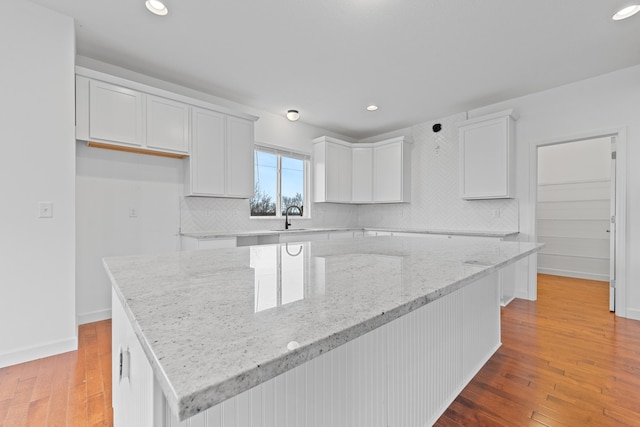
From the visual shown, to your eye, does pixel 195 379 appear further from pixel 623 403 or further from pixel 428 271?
pixel 623 403

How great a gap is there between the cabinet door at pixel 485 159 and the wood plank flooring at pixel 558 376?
1512mm

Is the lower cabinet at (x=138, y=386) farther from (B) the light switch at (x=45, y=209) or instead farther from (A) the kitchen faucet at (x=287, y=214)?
(A) the kitchen faucet at (x=287, y=214)

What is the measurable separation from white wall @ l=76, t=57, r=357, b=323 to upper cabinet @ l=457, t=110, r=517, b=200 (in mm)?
3123

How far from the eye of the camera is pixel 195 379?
32 centimetres

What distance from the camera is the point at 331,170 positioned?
4.76 metres

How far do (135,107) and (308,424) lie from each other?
10.3 ft

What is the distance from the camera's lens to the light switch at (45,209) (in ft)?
7.17

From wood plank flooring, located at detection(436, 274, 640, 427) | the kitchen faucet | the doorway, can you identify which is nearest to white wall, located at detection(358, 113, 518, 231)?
the doorway

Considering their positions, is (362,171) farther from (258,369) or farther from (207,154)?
(258,369)

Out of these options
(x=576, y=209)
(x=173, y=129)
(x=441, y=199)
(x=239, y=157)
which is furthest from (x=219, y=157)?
(x=576, y=209)

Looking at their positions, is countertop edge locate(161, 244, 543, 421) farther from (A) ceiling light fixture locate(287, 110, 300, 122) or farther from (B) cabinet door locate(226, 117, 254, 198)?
(A) ceiling light fixture locate(287, 110, 300, 122)

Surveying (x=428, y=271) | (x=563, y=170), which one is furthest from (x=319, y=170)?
(x=563, y=170)

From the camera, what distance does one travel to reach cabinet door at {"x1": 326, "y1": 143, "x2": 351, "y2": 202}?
15.5ft

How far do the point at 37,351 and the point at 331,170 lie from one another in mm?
3865
